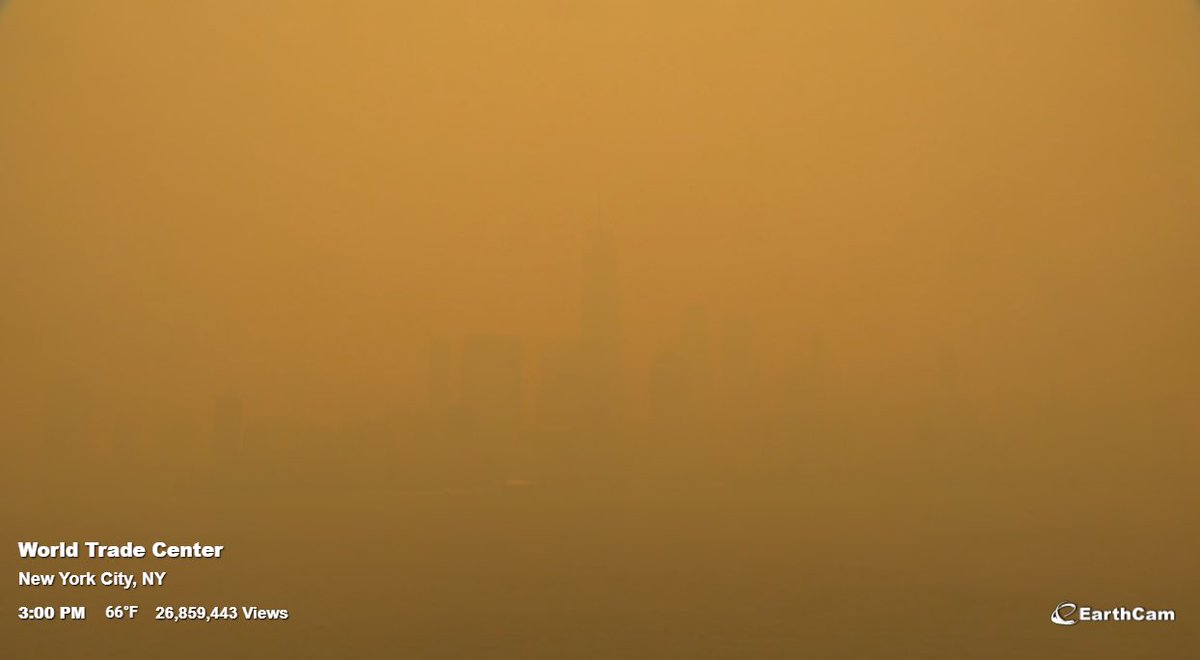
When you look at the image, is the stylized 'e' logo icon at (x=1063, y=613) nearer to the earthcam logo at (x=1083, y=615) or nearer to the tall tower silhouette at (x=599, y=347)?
→ the earthcam logo at (x=1083, y=615)

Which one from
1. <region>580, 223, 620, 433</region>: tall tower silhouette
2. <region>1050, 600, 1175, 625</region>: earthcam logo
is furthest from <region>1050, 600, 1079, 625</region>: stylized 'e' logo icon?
<region>580, 223, 620, 433</region>: tall tower silhouette

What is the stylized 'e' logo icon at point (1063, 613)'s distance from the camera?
7.53 ft

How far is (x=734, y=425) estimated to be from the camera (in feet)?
7.59

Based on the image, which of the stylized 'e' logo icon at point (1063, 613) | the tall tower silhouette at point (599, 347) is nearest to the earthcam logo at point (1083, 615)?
the stylized 'e' logo icon at point (1063, 613)

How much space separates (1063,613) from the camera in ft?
7.54

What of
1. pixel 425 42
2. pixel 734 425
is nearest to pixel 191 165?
pixel 425 42

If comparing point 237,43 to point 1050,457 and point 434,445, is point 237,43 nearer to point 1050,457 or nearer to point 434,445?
point 434,445

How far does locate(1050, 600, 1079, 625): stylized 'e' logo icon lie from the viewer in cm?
229

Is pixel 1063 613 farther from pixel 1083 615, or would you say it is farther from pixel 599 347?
pixel 599 347

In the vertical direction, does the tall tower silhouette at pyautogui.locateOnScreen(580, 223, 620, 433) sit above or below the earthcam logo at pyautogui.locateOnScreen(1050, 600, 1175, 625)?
above

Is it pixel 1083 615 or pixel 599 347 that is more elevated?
pixel 599 347

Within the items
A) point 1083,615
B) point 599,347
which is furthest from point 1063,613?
point 599,347

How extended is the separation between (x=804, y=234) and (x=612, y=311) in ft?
1.30

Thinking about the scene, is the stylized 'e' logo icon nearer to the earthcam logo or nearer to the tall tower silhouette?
the earthcam logo
